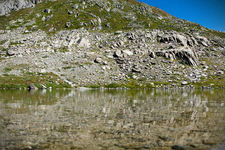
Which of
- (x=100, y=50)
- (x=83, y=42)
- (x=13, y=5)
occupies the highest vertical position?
(x=13, y=5)

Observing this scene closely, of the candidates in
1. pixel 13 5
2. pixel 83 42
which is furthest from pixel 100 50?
pixel 13 5

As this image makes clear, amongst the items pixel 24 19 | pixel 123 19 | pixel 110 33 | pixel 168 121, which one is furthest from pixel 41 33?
pixel 168 121

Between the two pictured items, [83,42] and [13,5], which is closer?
[83,42]

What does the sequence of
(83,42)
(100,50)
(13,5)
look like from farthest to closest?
(13,5) → (83,42) → (100,50)

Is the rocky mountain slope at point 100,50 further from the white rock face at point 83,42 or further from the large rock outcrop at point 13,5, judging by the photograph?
the large rock outcrop at point 13,5

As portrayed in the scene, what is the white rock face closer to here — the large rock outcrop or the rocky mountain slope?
the rocky mountain slope

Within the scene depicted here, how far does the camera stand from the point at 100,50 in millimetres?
83938

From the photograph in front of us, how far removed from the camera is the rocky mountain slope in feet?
200

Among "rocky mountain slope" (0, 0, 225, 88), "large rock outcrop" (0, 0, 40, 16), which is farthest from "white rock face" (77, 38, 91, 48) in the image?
"large rock outcrop" (0, 0, 40, 16)

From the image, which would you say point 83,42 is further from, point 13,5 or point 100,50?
point 13,5

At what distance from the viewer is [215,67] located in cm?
7712

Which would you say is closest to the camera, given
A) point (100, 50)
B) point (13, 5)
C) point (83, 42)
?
point (100, 50)

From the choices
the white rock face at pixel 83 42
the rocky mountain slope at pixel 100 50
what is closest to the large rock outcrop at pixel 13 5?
the rocky mountain slope at pixel 100 50

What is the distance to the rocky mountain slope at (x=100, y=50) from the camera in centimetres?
6103
